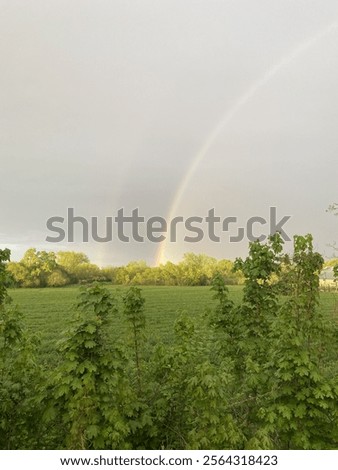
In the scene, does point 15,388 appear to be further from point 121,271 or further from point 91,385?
point 121,271

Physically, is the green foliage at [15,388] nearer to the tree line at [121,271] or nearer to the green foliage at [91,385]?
the green foliage at [91,385]

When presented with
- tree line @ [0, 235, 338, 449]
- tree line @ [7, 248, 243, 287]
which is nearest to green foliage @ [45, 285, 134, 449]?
tree line @ [0, 235, 338, 449]

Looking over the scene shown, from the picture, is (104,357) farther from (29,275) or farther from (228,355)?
(29,275)

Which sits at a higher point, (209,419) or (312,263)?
(312,263)

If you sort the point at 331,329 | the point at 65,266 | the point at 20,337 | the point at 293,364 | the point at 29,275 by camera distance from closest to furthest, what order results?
the point at 293,364 < the point at 20,337 < the point at 331,329 < the point at 29,275 < the point at 65,266

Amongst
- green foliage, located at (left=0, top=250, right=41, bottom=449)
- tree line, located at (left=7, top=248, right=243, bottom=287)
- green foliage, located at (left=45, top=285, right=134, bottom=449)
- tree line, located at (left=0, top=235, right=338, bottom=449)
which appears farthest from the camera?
tree line, located at (left=7, top=248, right=243, bottom=287)

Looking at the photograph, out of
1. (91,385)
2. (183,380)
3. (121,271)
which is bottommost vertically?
(183,380)

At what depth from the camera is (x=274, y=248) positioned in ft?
25.1

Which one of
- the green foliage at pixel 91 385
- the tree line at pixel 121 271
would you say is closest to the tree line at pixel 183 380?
the green foliage at pixel 91 385

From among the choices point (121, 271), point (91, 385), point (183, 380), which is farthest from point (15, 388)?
point (121, 271)

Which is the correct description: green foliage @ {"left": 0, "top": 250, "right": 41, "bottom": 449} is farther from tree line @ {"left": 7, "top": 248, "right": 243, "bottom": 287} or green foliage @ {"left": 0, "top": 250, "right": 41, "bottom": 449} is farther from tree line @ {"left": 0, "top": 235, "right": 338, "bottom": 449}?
tree line @ {"left": 7, "top": 248, "right": 243, "bottom": 287}
